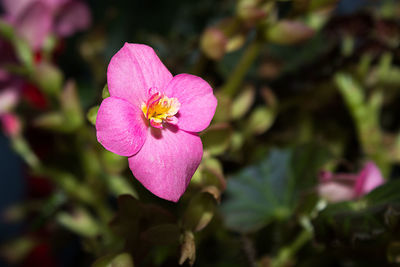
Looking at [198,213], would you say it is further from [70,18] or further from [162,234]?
A: [70,18]

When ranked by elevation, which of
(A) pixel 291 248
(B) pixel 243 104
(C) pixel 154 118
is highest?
(C) pixel 154 118

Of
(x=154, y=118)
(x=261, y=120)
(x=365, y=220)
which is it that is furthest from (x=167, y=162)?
(x=261, y=120)

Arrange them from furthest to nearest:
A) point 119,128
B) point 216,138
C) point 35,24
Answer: point 35,24, point 216,138, point 119,128

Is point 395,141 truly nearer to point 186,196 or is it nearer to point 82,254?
point 186,196

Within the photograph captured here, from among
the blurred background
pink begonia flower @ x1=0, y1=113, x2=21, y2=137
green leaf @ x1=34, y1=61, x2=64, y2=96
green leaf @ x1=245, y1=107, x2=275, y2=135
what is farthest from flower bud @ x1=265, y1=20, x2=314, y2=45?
pink begonia flower @ x1=0, y1=113, x2=21, y2=137

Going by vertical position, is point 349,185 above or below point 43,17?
below

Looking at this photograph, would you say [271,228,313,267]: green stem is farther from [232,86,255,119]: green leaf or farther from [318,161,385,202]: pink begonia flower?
[232,86,255,119]: green leaf

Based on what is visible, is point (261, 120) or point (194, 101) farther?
point (261, 120)
